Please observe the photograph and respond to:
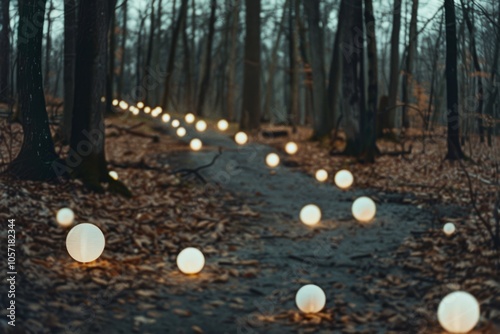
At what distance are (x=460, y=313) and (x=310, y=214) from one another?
5.09 metres

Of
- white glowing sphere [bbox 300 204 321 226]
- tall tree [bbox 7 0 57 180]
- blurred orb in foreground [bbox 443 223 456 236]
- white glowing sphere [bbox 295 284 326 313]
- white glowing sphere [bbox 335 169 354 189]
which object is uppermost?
tall tree [bbox 7 0 57 180]

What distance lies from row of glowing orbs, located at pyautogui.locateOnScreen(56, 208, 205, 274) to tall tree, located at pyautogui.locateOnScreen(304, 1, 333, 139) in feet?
44.5

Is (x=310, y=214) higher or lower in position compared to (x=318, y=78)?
lower

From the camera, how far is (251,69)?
2311 centimetres

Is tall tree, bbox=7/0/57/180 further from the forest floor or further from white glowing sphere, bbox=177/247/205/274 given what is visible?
white glowing sphere, bbox=177/247/205/274

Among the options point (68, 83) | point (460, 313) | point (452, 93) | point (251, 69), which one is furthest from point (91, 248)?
point (251, 69)

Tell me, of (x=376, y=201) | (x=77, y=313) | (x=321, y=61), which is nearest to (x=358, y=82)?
(x=321, y=61)

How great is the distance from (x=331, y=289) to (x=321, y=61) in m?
→ 14.1

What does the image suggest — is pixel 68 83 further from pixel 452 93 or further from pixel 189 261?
pixel 452 93

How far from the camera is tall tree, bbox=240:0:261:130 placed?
75.3ft

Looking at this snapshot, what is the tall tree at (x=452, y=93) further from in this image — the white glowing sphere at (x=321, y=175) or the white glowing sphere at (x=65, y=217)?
the white glowing sphere at (x=65, y=217)

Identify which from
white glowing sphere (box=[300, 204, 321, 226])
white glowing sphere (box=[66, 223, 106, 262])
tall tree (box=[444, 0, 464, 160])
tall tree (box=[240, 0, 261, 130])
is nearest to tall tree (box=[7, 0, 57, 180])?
white glowing sphere (box=[66, 223, 106, 262])

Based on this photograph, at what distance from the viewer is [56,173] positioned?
10180mm

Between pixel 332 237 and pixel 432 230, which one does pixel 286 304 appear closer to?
pixel 332 237
